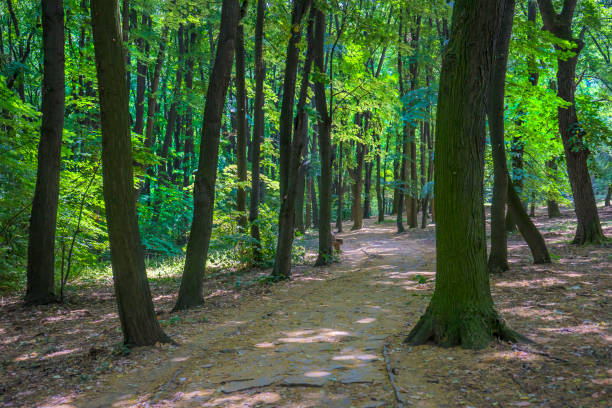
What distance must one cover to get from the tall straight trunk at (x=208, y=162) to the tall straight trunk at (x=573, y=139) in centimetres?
879


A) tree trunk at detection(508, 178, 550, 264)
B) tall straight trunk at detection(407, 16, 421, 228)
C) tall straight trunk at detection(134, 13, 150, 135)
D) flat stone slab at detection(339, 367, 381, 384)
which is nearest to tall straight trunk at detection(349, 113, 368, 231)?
tall straight trunk at detection(407, 16, 421, 228)

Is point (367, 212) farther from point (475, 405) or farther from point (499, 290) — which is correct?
point (475, 405)

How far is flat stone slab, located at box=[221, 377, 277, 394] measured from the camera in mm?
4156

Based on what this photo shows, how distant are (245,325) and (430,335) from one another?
3186 mm

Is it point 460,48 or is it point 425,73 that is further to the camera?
point 425,73

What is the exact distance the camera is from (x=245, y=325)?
7008mm

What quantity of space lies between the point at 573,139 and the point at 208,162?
9.79 meters

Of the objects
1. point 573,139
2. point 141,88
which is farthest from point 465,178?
point 141,88

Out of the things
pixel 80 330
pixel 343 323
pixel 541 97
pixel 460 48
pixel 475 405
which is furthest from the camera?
pixel 541 97

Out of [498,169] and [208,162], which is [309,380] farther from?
[498,169]

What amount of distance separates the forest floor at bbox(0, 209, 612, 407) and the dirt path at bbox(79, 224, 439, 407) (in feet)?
0.06

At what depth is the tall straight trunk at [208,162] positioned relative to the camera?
7938 millimetres

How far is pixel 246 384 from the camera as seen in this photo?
4266 millimetres

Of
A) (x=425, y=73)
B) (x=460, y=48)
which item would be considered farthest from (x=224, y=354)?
(x=425, y=73)
